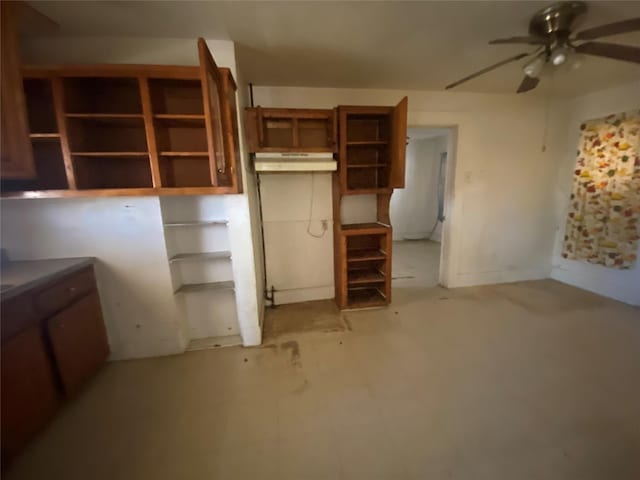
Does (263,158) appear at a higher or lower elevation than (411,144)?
lower

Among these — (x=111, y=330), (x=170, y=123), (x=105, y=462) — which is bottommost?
(x=105, y=462)

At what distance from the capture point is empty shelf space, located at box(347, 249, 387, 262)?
2756 mm

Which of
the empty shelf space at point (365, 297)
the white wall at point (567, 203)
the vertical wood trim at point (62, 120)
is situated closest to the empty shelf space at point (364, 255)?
the empty shelf space at point (365, 297)

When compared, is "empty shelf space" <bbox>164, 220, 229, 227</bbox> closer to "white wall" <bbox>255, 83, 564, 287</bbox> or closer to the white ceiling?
"white wall" <bbox>255, 83, 564, 287</bbox>

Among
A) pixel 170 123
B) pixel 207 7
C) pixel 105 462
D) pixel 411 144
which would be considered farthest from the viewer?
pixel 411 144

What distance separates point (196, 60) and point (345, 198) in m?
1.84

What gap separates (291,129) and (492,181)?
2584 millimetres

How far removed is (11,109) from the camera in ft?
4.24

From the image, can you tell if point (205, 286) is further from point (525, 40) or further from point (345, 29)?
point (525, 40)

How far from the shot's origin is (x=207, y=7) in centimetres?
147

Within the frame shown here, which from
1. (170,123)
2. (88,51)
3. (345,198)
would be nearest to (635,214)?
(345,198)

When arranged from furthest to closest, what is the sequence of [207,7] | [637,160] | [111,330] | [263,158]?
1. [637,160]
2. [263,158]
3. [111,330]
4. [207,7]

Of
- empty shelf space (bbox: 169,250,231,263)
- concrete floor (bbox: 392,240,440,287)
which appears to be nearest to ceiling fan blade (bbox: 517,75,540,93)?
concrete floor (bbox: 392,240,440,287)

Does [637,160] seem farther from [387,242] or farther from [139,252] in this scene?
[139,252]
